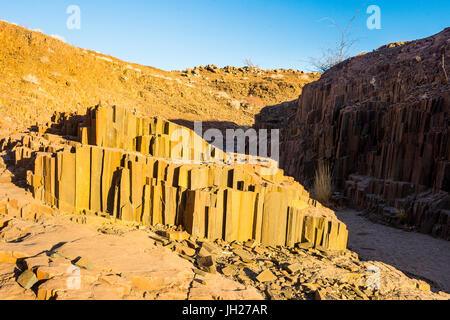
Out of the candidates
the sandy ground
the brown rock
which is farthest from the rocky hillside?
the sandy ground

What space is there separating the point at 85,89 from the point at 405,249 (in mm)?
17253

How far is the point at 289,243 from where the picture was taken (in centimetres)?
511

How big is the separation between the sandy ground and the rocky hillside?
10.3 metres

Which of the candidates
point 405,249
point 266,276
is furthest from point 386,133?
point 266,276

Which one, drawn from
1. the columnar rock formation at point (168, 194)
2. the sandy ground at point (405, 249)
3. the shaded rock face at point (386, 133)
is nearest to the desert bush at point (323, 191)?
the shaded rock face at point (386, 133)

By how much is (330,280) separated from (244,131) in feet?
52.2

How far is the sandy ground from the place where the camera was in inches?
211

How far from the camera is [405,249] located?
644 centimetres

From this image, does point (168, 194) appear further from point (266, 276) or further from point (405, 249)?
point (405, 249)

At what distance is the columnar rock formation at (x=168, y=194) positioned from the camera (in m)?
4.60

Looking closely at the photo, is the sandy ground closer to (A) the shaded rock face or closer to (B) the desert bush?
(A) the shaded rock face

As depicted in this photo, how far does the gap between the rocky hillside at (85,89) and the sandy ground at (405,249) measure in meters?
10.3
